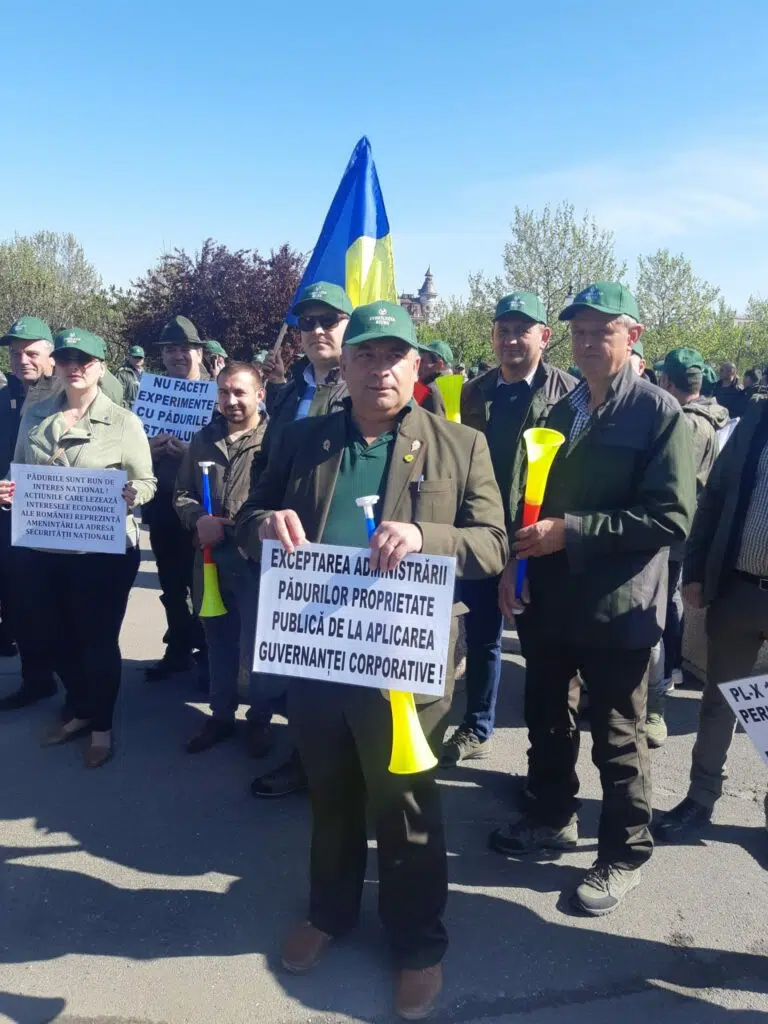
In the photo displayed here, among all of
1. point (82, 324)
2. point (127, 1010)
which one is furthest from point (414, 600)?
point (82, 324)

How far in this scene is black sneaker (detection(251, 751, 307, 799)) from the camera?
12.9 ft

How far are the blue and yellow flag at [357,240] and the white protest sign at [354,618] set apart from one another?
2802 mm

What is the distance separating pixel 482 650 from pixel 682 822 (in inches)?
50.5

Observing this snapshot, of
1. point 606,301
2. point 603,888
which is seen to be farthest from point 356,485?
point 603,888

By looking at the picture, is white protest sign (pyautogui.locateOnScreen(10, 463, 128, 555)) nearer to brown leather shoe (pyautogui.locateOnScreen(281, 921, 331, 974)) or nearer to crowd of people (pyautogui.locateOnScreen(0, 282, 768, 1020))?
crowd of people (pyautogui.locateOnScreen(0, 282, 768, 1020))

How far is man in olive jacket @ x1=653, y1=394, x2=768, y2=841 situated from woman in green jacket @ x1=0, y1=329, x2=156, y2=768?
282 cm

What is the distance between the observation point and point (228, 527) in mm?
4168

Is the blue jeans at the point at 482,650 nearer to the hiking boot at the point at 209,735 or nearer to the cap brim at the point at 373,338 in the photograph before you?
the hiking boot at the point at 209,735

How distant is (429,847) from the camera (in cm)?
259

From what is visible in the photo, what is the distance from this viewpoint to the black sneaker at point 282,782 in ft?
12.9

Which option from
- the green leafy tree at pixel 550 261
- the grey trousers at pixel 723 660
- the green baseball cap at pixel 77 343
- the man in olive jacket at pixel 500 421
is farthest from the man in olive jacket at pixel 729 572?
the green leafy tree at pixel 550 261

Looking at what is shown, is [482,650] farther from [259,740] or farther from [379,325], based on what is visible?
[379,325]

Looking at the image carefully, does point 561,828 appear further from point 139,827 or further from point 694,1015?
point 139,827

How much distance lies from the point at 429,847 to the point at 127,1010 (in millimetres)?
1128
